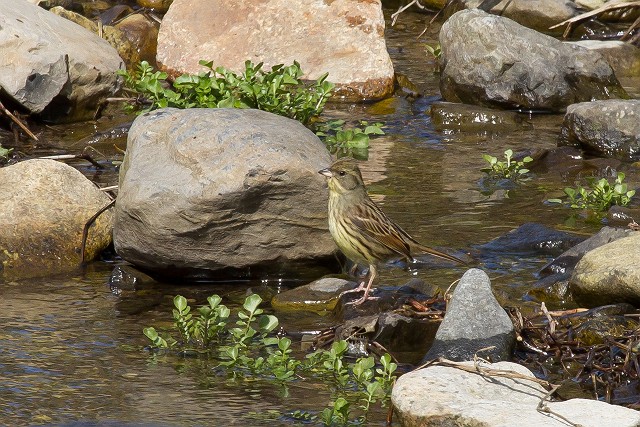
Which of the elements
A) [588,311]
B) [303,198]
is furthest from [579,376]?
[303,198]

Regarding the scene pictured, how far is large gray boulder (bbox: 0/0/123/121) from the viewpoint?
1105 cm

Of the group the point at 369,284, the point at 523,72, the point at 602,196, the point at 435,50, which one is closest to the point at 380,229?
the point at 369,284

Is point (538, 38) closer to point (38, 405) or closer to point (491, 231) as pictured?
point (491, 231)

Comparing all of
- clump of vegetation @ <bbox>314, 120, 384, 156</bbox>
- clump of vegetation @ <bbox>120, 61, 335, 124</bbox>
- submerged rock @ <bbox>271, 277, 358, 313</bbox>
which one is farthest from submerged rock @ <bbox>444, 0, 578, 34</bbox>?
submerged rock @ <bbox>271, 277, 358, 313</bbox>

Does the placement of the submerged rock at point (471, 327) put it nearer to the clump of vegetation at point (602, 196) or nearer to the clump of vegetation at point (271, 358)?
the clump of vegetation at point (271, 358)

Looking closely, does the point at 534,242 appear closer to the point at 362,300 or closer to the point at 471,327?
the point at 362,300

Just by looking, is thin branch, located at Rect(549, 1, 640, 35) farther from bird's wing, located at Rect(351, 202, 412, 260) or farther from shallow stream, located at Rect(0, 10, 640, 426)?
bird's wing, located at Rect(351, 202, 412, 260)

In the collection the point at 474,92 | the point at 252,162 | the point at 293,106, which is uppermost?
the point at 252,162

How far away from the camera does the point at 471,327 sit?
6.34 m

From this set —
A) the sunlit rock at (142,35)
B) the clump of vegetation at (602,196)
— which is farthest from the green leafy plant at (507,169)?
the sunlit rock at (142,35)

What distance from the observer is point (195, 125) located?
7906 millimetres

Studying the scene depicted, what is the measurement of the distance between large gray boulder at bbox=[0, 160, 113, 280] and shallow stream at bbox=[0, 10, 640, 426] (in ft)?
0.49

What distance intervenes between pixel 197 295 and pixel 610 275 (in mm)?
2584

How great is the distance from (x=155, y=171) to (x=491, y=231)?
8.65 feet
